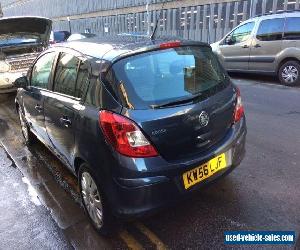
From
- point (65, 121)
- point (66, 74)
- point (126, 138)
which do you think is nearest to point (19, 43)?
point (66, 74)

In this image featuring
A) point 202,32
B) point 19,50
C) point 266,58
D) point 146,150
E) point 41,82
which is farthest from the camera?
point 202,32

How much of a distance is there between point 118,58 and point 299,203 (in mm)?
2221

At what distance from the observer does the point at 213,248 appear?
9.79 ft

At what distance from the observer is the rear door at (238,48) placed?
9.72 meters

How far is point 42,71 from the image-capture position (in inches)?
177

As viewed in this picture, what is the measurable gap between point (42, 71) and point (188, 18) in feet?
46.7

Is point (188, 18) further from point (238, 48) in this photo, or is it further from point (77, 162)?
point (77, 162)

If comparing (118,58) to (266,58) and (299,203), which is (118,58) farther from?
(266,58)

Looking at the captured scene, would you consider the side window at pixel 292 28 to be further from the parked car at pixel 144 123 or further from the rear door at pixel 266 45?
the parked car at pixel 144 123

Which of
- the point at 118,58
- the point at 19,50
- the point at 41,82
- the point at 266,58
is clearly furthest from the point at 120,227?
the point at 19,50

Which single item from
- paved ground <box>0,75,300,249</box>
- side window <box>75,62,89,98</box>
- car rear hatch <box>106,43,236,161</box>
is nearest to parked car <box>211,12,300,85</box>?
paved ground <box>0,75,300,249</box>

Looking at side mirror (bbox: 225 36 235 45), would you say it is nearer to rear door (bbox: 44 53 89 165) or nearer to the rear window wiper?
rear door (bbox: 44 53 89 165)

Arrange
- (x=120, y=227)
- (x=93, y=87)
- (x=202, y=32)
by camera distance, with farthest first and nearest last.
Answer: (x=202, y=32) < (x=120, y=227) < (x=93, y=87)

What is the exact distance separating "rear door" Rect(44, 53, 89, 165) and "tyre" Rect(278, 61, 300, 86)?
6.57 metres
